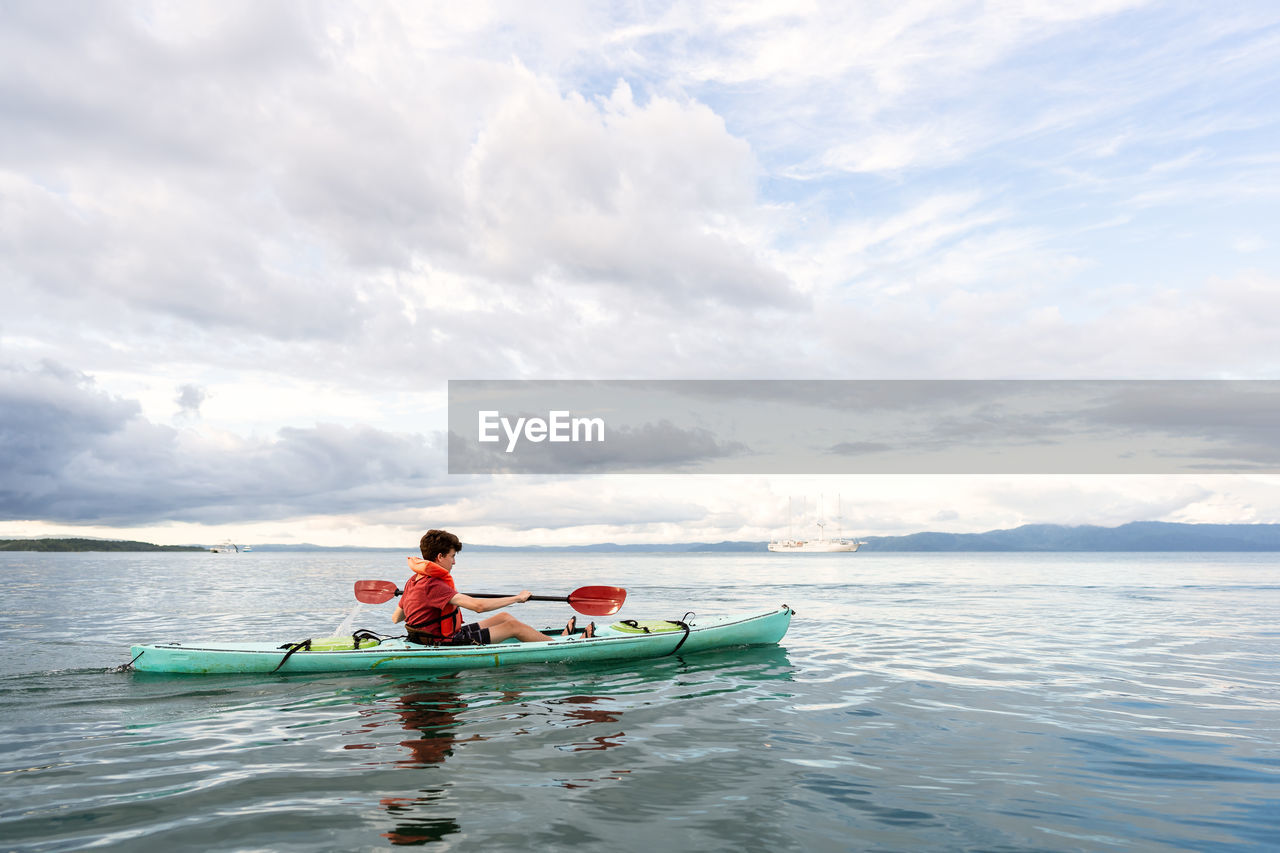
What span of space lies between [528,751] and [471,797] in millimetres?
1469

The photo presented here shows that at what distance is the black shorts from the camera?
12211 millimetres

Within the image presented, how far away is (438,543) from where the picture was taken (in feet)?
37.8

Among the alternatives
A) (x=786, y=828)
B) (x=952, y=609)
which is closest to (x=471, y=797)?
(x=786, y=828)

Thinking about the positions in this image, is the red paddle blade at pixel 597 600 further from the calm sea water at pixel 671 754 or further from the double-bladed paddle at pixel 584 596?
the calm sea water at pixel 671 754

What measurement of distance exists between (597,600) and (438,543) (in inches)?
153

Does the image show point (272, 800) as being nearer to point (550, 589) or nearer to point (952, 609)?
point (952, 609)

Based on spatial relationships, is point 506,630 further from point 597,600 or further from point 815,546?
point 815,546

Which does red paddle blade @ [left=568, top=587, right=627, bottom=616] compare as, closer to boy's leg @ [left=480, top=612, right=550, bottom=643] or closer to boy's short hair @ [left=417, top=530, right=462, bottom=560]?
boy's leg @ [left=480, top=612, right=550, bottom=643]

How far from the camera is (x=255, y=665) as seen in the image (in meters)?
11.9

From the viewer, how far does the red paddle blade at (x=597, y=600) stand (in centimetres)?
1390

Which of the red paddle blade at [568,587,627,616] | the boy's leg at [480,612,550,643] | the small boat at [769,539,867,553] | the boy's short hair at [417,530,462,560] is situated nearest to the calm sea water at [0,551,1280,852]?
the boy's leg at [480,612,550,643]

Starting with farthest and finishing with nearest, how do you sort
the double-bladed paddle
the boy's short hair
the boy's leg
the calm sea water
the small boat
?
the small boat → the double-bladed paddle → the boy's leg → the boy's short hair → the calm sea water

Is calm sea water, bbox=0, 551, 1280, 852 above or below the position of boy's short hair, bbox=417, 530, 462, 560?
below

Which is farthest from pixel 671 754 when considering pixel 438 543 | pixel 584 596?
pixel 584 596
